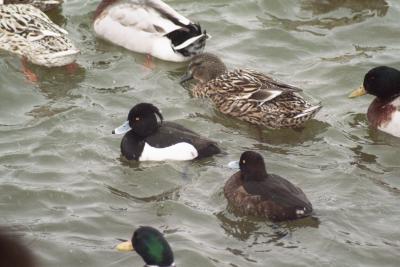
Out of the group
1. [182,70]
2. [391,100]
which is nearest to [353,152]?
[391,100]

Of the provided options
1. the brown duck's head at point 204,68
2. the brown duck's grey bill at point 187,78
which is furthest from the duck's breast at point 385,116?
the brown duck's grey bill at point 187,78

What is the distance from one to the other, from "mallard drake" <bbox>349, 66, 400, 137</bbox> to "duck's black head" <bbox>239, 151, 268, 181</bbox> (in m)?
2.50

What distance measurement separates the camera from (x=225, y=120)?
32.3ft

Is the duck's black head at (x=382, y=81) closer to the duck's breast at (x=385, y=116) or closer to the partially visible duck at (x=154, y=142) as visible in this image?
the duck's breast at (x=385, y=116)

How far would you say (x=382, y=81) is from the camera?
9.92 meters

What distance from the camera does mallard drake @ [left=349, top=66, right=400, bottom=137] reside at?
9695mm

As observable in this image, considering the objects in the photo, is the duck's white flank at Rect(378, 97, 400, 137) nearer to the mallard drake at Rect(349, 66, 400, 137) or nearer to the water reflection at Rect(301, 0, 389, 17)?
the mallard drake at Rect(349, 66, 400, 137)

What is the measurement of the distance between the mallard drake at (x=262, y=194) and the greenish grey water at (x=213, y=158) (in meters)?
0.12

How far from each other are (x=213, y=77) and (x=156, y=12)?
1.46m

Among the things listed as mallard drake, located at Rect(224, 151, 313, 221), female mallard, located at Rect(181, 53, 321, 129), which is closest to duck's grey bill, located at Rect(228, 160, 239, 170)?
mallard drake, located at Rect(224, 151, 313, 221)

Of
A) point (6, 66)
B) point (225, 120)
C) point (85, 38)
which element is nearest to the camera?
point (225, 120)

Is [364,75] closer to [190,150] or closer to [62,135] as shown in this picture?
[190,150]

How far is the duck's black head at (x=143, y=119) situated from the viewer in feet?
28.3

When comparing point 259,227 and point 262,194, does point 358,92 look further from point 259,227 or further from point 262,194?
point 259,227
